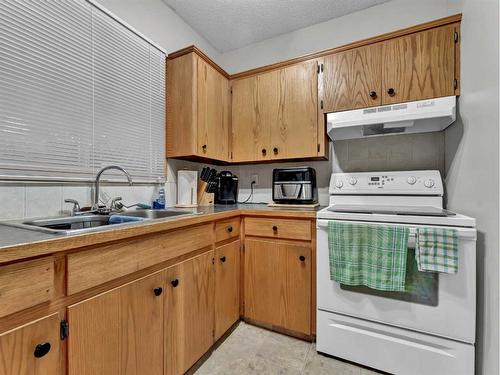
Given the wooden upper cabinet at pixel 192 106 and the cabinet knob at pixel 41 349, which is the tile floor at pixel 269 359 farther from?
the wooden upper cabinet at pixel 192 106

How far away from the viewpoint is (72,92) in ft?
4.24

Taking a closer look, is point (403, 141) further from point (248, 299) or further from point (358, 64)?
point (248, 299)

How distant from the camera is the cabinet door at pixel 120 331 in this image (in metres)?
0.78

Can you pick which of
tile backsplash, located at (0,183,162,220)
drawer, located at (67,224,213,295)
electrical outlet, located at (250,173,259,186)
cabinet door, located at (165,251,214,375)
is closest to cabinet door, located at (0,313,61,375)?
drawer, located at (67,224,213,295)

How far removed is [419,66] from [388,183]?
2.62ft

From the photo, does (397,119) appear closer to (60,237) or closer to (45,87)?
(60,237)

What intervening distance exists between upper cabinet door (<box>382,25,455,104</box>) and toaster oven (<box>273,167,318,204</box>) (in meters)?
0.75

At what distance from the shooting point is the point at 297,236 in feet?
5.31

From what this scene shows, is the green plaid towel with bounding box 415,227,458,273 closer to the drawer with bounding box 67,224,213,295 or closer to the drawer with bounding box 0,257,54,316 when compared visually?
the drawer with bounding box 67,224,213,295

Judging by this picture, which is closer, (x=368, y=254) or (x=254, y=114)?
(x=368, y=254)

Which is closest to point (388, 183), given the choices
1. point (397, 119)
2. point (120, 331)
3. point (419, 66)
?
point (397, 119)

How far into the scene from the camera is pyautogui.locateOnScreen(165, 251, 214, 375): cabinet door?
1.15m

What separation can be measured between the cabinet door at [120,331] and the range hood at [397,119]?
1509 mm

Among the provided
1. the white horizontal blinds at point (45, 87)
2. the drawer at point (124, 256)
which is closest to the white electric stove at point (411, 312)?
the drawer at point (124, 256)
